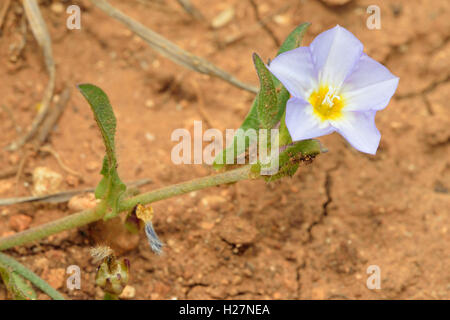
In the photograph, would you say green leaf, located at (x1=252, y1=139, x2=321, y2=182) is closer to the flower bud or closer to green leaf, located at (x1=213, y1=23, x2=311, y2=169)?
green leaf, located at (x1=213, y1=23, x2=311, y2=169)

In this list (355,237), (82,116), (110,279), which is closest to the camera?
(110,279)

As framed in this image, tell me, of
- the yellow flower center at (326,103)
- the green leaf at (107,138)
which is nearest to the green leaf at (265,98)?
the yellow flower center at (326,103)

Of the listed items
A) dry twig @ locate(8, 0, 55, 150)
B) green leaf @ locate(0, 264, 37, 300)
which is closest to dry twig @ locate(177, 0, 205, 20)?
dry twig @ locate(8, 0, 55, 150)

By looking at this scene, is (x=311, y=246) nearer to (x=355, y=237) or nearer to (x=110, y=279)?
(x=355, y=237)

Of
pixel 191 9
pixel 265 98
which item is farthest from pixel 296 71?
pixel 191 9

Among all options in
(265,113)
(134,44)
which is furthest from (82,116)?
(265,113)

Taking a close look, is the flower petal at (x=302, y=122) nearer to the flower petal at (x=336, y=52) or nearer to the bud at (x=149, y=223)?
the flower petal at (x=336, y=52)
